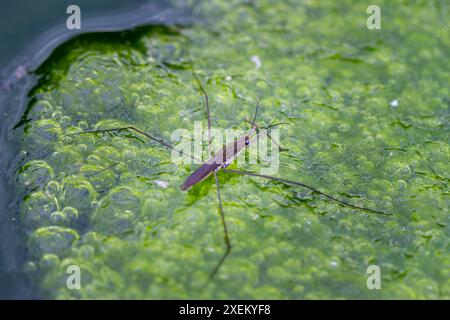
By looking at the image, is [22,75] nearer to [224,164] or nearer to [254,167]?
[224,164]

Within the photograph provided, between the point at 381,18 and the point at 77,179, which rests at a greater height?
the point at 381,18

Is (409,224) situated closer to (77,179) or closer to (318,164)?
(318,164)

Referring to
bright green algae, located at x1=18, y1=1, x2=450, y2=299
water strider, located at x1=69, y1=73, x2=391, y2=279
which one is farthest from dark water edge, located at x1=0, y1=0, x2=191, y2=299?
water strider, located at x1=69, y1=73, x2=391, y2=279

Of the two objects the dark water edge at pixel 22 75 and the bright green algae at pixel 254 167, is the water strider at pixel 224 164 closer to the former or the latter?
the bright green algae at pixel 254 167

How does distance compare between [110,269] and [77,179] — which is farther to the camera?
[77,179]

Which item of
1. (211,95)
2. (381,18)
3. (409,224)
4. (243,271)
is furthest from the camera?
(381,18)

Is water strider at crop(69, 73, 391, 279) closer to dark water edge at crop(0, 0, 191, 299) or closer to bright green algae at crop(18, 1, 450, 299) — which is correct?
bright green algae at crop(18, 1, 450, 299)

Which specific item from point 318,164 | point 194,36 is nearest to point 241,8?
point 194,36

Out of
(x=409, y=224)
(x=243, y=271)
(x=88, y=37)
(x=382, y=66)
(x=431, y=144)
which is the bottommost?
(x=243, y=271)
